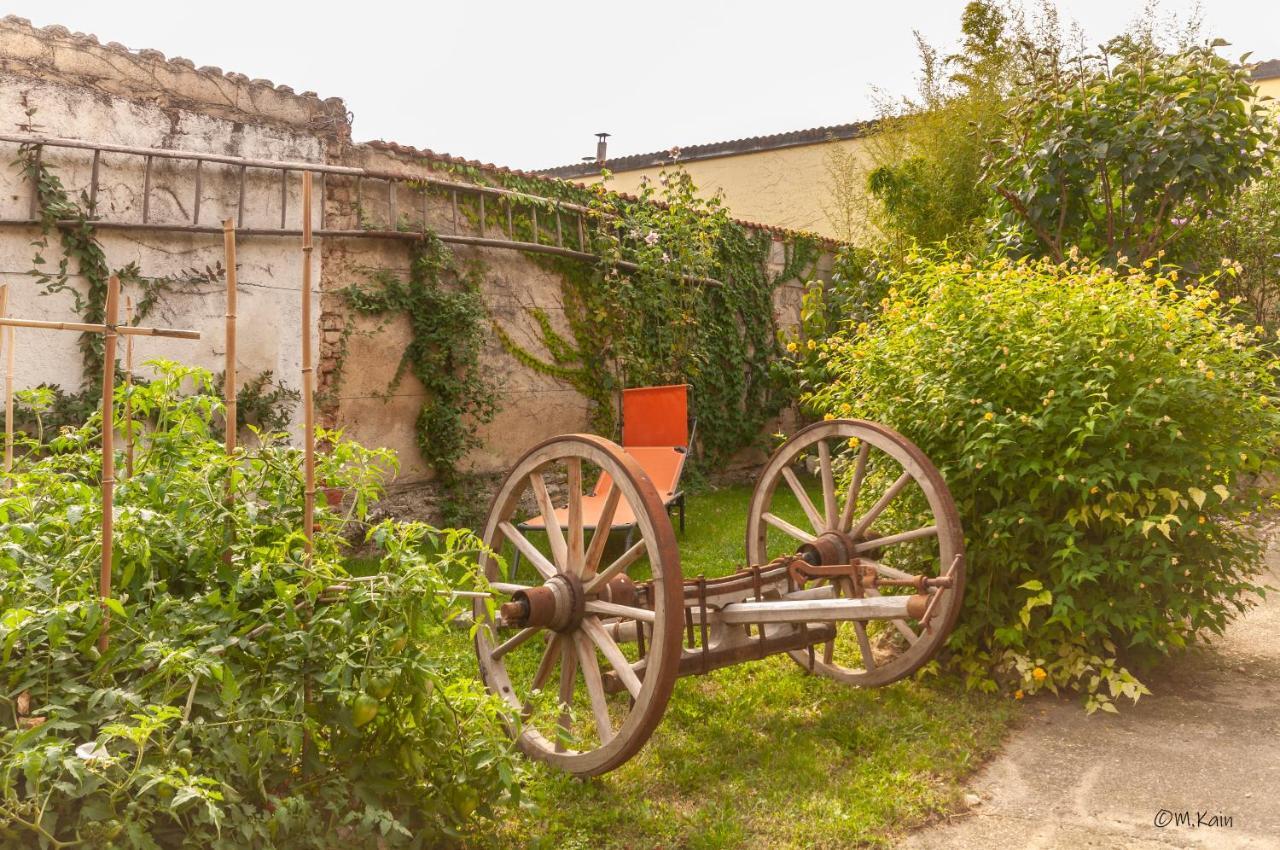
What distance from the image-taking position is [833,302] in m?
9.65

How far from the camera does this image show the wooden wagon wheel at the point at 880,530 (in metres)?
3.31

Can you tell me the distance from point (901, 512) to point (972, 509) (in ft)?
1.06

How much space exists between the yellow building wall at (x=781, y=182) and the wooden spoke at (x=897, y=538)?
29.7ft

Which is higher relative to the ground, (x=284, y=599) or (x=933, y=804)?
(x=284, y=599)

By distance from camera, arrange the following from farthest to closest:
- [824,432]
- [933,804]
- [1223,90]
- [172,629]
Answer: [1223,90] < [824,432] < [933,804] < [172,629]

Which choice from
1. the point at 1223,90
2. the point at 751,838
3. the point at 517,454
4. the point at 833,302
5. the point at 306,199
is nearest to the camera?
the point at 306,199

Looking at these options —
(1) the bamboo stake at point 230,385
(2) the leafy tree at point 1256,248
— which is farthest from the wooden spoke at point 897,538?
(2) the leafy tree at point 1256,248

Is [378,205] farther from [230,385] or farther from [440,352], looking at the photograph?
[230,385]

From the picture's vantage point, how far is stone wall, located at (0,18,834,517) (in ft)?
16.6

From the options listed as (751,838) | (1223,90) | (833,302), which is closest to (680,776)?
(751,838)

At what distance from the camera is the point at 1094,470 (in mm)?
3396

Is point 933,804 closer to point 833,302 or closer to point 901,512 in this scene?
point 901,512

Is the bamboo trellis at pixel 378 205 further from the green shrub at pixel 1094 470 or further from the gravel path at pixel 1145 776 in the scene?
the gravel path at pixel 1145 776

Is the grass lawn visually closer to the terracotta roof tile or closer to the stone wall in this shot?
→ the stone wall
